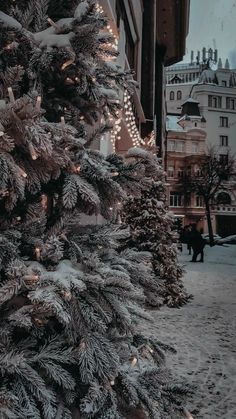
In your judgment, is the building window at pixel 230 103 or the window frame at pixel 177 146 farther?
the building window at pixel 230 103

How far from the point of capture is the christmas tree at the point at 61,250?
2.19 metres

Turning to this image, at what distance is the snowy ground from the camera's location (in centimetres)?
428

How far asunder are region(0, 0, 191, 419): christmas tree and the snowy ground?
1607mm

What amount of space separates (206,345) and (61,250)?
466 centimetres

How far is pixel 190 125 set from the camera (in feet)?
182

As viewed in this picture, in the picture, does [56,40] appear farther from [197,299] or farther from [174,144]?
[174,144]

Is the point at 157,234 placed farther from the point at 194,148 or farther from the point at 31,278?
the point at 194,148

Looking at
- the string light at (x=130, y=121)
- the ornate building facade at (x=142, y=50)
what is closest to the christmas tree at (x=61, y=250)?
the ornate building facade at (x=142, y=50)

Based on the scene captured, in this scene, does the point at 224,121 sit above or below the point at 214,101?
below

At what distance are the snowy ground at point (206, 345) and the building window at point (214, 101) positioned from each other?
168 ft

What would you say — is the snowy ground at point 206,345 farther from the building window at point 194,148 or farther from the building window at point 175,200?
the building window at point 194,148

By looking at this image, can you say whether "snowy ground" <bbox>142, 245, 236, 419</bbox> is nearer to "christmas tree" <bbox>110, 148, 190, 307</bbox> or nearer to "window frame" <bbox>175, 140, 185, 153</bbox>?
"christmas tree" <bbox>110, 148, 190, 307</bbox>

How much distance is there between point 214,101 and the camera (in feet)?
195

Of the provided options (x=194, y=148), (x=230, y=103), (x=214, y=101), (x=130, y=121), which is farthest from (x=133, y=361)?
(x=230, y=103)
